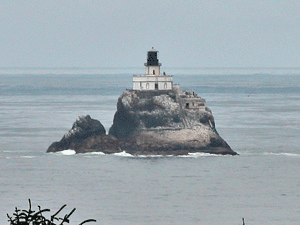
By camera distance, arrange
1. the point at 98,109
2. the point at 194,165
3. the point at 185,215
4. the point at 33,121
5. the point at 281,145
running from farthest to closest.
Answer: the point at 98,109
the point at 33,121
the point at 281,145
the point at 194,165
the point at 185,215

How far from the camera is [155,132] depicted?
385 ft

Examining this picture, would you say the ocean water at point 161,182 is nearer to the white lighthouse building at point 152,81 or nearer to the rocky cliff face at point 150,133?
the rocky cliff face at point 150,133

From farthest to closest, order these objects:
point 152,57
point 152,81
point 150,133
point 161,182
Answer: point 152,57, point 152,81, point 150,133, point 161,182

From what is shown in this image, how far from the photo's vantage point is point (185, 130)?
385 ft

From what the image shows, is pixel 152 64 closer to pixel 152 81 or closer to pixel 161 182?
pixel 152 81

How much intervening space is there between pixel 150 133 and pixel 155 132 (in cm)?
51

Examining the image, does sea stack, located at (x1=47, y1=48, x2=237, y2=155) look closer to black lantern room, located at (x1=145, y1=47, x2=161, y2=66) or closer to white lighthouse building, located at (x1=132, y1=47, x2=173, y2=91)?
white lighthouse building, located at (x1=132, y1=47, x2=173, y2=91)

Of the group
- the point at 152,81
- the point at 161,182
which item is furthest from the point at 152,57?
the point at 161,182

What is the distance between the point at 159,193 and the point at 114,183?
696 centimetres

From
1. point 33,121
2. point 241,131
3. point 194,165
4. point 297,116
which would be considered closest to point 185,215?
point 194,165

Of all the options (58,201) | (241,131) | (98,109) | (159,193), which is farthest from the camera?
(98,109)

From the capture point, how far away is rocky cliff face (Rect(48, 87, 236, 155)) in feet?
383

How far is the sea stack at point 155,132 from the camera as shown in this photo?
117 metres

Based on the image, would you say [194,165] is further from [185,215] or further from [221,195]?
[185,215]
